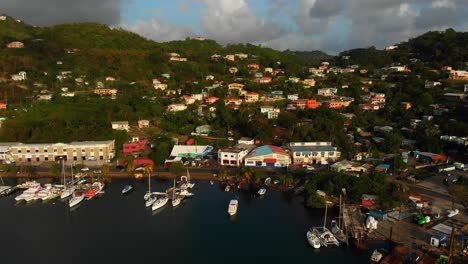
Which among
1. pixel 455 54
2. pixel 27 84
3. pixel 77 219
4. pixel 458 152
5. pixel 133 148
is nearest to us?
pixel 77 219

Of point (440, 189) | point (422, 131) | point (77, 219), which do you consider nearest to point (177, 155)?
point (77, 219)

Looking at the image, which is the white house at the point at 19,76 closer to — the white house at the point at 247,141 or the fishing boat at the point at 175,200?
the white house at the point at 247,141

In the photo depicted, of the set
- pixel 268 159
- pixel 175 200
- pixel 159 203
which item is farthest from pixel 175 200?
pixel 268 159

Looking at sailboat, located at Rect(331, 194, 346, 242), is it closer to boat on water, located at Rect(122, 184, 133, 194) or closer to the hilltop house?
the hilltop house

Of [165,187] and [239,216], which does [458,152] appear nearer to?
[239,216]

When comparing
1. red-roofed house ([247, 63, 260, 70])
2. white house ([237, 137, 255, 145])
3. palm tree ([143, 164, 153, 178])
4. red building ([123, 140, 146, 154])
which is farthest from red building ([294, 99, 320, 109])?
red-roofed house ([247, 63, 260, 70])

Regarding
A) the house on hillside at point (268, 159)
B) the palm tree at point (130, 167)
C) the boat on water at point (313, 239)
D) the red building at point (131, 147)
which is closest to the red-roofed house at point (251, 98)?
the red building at point (131, 147)
